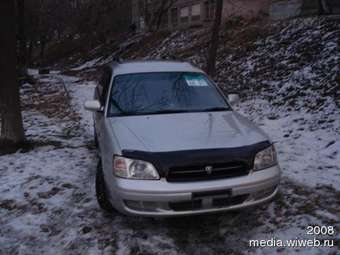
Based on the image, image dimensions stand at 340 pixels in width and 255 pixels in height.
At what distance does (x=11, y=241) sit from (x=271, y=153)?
2.70 metres

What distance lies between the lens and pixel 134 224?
3.89 metres

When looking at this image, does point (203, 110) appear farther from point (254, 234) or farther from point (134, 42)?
point (134, 42)

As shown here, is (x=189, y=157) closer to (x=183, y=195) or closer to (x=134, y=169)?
(x=183, y=195)

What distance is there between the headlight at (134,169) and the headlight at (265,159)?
3.23ft

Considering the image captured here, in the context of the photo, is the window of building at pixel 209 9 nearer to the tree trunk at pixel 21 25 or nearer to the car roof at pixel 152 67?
the tree trunk at pixel 21 25

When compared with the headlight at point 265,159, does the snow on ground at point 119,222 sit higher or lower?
lower

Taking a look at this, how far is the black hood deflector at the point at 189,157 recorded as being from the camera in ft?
10.9

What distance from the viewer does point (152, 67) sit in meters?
5.21

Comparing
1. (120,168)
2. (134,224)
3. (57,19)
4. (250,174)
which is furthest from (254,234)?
(57,19)

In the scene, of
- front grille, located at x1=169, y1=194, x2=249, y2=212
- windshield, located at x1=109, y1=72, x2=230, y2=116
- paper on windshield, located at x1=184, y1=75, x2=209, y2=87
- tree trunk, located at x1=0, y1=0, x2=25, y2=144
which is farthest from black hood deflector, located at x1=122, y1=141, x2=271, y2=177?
tree trunk, located at x1=0, y1=0, x2=25, y2=144

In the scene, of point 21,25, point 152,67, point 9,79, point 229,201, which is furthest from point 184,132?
point 21,25

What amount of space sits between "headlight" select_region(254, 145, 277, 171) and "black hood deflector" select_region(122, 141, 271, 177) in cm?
9

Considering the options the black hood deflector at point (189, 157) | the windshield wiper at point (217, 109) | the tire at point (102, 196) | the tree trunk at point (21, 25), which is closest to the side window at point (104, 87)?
the tire at point (102, 196)

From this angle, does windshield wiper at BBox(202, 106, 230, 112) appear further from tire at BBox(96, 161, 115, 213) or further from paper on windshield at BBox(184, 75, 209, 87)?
tire at BBox(96, 161, 115, 213)
